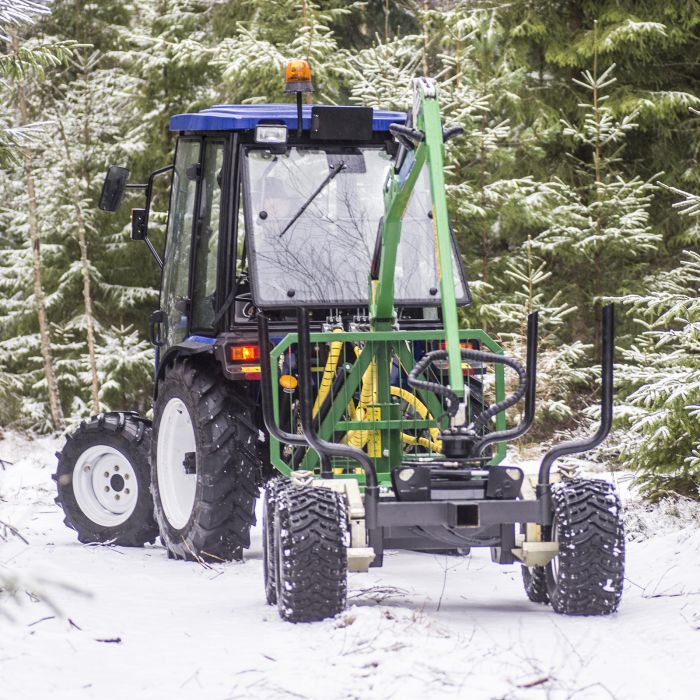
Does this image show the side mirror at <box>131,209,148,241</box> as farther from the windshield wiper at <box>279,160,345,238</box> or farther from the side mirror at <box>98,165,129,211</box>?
the windshield wiper at <box>279,160,345,238</box>

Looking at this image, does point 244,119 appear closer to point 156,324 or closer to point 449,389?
point 156,324

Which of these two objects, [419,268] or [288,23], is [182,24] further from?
[419,268]

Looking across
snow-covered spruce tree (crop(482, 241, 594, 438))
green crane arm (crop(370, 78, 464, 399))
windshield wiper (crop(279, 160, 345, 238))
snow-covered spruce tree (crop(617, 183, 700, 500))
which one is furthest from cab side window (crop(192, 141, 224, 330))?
snow-covered spruce tree (crop(482, 241, 594, 438))

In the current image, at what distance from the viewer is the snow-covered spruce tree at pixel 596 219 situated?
11859mm

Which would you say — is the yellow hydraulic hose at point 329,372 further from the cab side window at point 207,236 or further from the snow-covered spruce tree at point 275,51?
the snow-covered spruce tree at point 275,51

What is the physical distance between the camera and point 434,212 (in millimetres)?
4883

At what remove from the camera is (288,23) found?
14.5m

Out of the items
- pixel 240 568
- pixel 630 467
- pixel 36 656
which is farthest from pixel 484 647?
pixel 630 467

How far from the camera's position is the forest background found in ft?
39.2

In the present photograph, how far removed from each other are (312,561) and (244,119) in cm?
303

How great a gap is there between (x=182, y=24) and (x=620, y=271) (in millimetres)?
7777

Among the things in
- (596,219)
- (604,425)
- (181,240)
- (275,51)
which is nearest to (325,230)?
(181,240)

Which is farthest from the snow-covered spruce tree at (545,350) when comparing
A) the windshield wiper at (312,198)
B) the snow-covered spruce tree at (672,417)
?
the windshield wiper at (312,198)

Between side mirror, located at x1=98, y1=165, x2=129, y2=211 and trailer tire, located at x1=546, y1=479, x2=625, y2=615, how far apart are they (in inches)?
131
